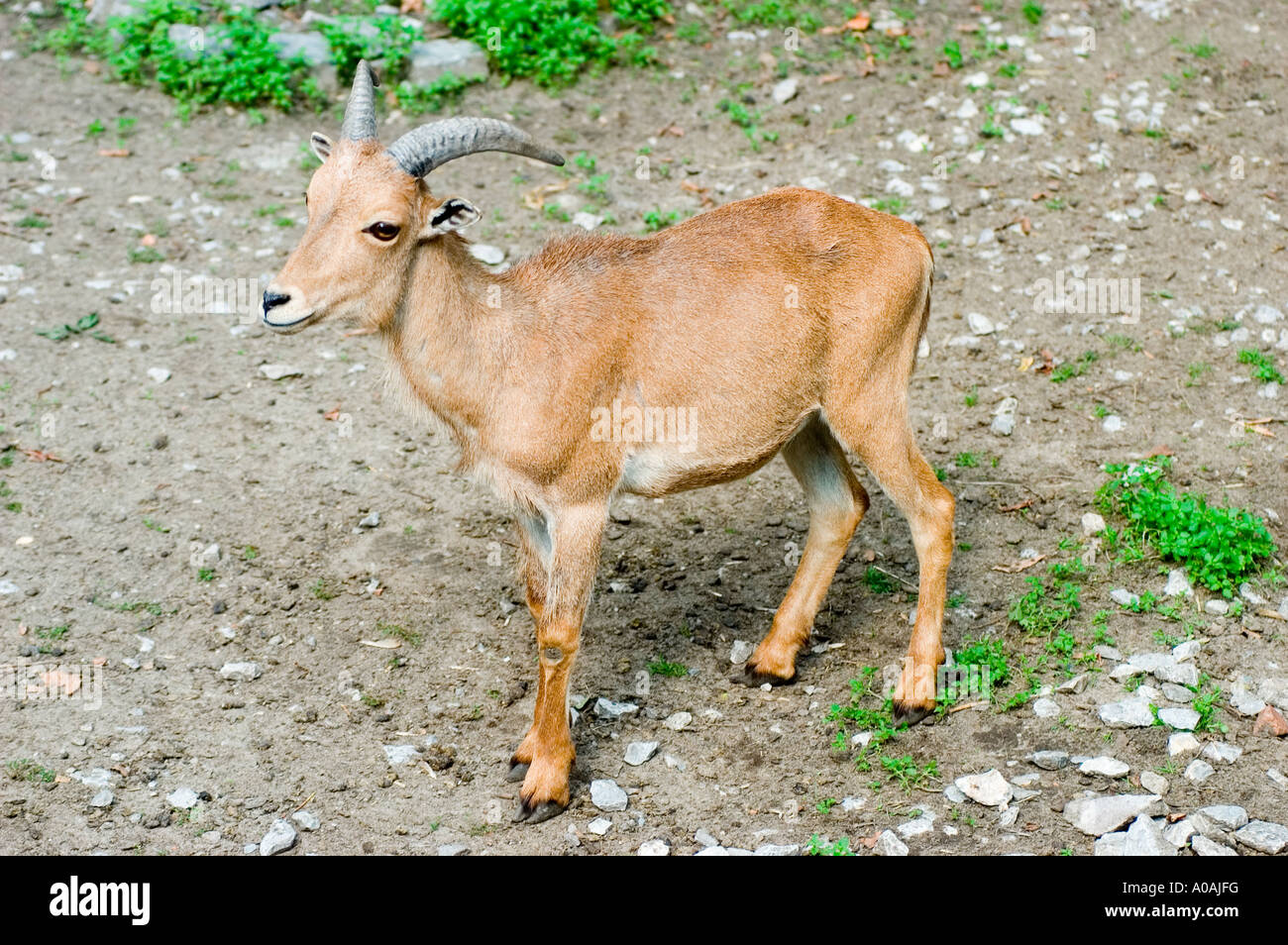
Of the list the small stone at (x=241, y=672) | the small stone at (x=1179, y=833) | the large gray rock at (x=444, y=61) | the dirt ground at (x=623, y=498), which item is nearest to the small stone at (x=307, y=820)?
the dirt ground at (x=623, y=498)

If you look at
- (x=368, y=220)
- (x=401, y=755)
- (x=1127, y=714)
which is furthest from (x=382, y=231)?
(x=1127, y=714)

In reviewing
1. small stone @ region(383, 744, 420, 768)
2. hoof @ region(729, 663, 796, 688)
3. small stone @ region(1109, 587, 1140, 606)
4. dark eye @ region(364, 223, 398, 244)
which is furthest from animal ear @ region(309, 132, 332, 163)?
small stone @ region(1109, 587, 1140, 606)

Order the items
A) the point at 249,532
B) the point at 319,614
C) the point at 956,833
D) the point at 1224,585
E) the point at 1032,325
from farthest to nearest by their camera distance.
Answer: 1. the point at 1032,325
2. the point at 249,532
3. the point at 319,614
4. the point at 1224,585
5. the point at 956,833

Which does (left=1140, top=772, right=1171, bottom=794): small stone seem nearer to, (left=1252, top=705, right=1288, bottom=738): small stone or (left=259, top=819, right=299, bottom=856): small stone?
(left=1252, top=705, right=1288, bottom=738): small stone

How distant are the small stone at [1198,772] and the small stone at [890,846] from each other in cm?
138

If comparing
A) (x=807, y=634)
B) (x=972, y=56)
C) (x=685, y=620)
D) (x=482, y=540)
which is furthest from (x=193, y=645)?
(x=972, y=56)

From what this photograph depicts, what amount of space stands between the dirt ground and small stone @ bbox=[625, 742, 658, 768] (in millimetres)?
64

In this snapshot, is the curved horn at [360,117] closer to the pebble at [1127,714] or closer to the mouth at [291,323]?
the mouth at [291,323]

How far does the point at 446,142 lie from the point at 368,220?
512mm

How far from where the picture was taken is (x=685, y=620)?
25.4ft

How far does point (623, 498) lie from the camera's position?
895 centimetres

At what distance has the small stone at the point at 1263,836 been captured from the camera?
218 inches

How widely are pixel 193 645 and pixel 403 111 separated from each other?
6517 millimetres

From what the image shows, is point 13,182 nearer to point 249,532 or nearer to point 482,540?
point 249,532
